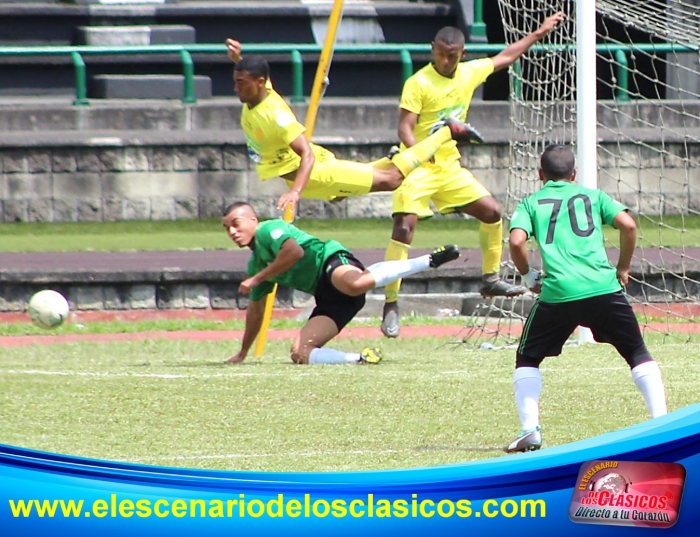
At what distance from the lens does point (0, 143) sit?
1731 centimetres

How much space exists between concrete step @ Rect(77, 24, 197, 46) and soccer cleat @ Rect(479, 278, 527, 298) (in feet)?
39.6

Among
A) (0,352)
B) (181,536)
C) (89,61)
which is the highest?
(89,61)

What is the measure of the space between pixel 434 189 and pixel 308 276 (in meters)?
1.90

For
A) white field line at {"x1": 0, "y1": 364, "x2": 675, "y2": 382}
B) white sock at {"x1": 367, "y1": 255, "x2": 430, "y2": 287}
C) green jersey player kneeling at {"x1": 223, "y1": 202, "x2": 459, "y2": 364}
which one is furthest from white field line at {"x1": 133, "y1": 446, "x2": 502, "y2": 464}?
white sock at {"x1": 367, "y1": 255, "x2": 430, "y2": 287}

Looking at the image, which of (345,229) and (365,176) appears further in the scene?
(345,229)

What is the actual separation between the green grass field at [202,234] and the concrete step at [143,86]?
3.23 m

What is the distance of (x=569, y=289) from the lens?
19.9ft

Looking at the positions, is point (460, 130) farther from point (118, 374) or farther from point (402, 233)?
point (118, 374)

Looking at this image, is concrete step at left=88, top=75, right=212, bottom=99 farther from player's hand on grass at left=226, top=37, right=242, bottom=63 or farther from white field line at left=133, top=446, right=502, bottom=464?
white field line at left=133, top=446, right=502, bottom=464

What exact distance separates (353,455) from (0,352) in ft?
17.2

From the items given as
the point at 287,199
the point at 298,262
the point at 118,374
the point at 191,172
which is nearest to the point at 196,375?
A: the point at 118,374

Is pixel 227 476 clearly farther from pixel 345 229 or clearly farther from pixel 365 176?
pixel 345 229

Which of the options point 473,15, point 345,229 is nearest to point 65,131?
point 345,229

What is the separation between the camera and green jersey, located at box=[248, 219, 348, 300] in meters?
9.12
